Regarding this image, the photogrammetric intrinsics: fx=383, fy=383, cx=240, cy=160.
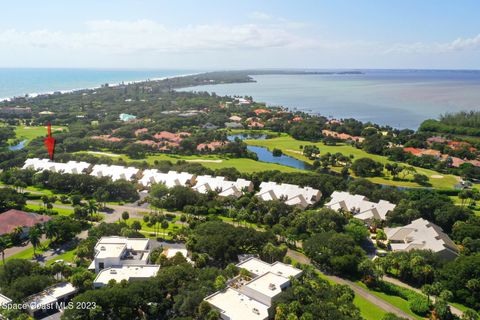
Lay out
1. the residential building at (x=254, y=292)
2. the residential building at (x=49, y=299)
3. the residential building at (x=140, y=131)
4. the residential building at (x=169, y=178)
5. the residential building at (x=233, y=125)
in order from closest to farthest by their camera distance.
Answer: the residential building at (x=254, y=292) < the residential building at (x=49, y=299) < the residential building at (x=169, y=178) < the residential building at (x=140, y=131) < the residential building at (x=233, y=125)

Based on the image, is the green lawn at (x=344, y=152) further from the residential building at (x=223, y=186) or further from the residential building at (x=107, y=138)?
the residential building at (x=107, y=138)

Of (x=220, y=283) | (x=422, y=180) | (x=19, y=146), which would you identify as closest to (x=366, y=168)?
(x=422, y=180)

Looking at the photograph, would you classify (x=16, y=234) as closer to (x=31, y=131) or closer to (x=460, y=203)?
(x=460, y=203)

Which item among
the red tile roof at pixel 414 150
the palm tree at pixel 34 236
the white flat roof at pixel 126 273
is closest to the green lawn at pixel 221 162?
the red tile roof at pixel 414 150

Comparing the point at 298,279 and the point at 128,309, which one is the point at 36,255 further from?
the point at 298,279

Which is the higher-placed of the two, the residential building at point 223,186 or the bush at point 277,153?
the residential building at point 223,186

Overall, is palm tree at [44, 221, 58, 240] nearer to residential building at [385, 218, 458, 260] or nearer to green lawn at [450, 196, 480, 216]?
residential building at [385, 218, 458, 260]
